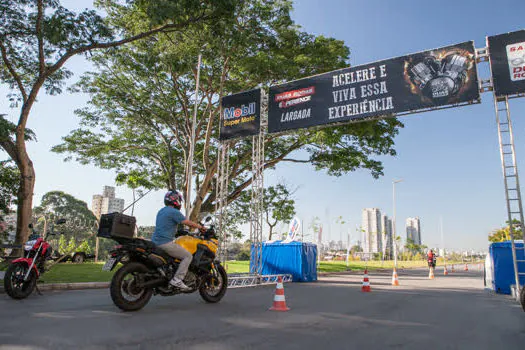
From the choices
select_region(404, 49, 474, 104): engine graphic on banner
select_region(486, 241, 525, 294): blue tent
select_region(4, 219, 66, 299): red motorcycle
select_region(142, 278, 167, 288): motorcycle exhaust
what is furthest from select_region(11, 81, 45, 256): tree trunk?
select_region(486, 241, 525, 294): blue tent

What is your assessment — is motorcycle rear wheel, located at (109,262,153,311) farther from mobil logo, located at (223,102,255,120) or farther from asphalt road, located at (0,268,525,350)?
mobil logo, located at (223,102,255,120)

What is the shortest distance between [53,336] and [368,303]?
604 centimetres

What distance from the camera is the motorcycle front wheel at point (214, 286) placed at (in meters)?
7.00

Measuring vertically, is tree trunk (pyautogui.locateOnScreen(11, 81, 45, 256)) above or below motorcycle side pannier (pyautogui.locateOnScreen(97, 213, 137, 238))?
above

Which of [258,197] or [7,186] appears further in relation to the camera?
[7,186]

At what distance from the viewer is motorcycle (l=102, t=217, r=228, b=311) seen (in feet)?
18.5

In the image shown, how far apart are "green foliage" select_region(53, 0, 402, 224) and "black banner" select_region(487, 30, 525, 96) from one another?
282 inches

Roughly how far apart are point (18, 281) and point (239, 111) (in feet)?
28.7

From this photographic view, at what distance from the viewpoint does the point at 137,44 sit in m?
17.4

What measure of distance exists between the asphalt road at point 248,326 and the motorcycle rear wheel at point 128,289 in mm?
159

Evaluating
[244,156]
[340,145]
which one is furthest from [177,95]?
[340,145]

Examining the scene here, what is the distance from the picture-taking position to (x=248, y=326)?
5047 millimetres

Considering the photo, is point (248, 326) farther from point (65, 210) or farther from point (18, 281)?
point (65, 210)

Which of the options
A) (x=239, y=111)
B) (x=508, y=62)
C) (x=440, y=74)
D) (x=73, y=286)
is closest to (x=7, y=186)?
(x=73, y=286)
